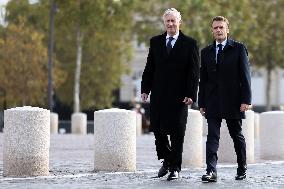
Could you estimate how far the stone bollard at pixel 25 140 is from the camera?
11.8 metres

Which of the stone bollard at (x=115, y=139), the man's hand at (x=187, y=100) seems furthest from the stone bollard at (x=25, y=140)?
the man's hand at (x=187, y=100)

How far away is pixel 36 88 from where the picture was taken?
182 feet

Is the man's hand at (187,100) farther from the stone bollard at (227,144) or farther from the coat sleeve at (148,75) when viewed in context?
the stone bollard at (227,144)

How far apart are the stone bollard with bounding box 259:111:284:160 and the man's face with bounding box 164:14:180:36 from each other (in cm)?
578

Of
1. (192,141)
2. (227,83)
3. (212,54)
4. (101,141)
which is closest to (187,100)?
(227,83)

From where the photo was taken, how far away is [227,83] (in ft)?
37.7

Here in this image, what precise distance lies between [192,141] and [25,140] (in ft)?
11.1

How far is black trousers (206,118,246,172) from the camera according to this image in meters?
11.4

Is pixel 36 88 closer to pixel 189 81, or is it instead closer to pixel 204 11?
pixel 204 11

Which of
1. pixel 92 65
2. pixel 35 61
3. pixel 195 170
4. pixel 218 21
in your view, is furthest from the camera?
pixel 92 65

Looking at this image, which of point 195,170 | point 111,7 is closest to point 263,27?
point 111,7

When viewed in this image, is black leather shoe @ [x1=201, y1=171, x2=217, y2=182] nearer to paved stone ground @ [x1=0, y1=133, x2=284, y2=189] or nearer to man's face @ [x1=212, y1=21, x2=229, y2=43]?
paved stone ground @ [x1=0, y1=133, x2=284, y2=189]

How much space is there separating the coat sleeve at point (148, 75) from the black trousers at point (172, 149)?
1.80 ft

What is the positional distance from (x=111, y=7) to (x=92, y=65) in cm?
1038
